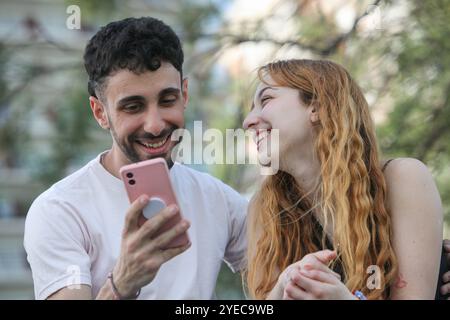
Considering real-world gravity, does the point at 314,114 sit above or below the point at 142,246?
above

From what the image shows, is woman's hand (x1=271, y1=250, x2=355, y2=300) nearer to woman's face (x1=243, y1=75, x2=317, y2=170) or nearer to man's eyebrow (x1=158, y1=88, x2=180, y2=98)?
woman's face (x1=243, y1=75, x2=317, y2=170)

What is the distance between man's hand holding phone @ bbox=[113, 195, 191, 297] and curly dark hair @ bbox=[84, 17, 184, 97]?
48cm

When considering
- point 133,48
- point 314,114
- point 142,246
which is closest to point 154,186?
point 142,246

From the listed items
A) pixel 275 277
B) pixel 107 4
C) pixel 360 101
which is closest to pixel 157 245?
pixel 275 277

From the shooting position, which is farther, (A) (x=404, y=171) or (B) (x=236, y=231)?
(B) (x=236, y=231)

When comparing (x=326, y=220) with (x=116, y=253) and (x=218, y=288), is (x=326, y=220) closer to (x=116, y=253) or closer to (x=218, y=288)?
(x=116, y=253)

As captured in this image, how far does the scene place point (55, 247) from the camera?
204cm

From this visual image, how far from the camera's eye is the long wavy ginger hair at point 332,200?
6.59 feet

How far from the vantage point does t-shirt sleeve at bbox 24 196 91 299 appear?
6.52 ft

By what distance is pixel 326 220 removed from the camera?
215 cm

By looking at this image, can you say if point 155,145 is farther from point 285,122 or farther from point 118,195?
point 285,122

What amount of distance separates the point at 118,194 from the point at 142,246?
1.36 feet

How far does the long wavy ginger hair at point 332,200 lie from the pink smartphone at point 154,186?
0.44 meters

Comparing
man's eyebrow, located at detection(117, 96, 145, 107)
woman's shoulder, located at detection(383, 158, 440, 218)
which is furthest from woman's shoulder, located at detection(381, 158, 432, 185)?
man's eyebrow, located at detection(117, 96, 145, 107)
